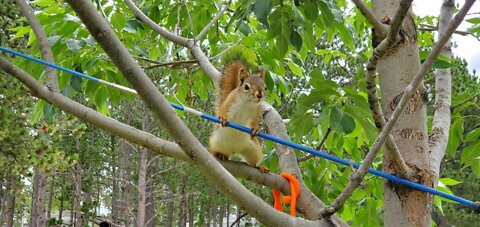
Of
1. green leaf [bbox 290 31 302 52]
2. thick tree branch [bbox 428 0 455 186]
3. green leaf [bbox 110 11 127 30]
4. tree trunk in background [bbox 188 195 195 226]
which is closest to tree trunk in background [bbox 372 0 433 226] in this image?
thick tree branch [bbox 428 0 455 186]

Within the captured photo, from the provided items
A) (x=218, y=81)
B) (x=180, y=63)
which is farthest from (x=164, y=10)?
(x=218, y=81)

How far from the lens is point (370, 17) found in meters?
1.59

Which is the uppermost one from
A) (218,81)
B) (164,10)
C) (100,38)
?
(164,10)

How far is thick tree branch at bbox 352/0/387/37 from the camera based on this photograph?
158 centimetres

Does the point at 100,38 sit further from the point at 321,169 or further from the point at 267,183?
the point at 321,169

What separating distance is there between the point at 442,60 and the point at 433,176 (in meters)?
0.39

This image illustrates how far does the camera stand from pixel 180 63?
273 cm

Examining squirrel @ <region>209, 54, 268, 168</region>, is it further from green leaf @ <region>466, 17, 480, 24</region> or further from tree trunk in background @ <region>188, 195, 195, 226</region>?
tree trunk in background @ <region>188, 195, 195, 226</region>

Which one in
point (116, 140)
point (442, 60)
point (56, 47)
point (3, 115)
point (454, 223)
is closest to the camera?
point (442, 60)

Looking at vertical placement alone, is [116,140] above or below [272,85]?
above

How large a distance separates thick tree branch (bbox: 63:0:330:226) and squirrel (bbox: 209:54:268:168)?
0.96 meters

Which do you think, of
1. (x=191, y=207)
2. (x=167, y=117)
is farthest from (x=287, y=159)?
(x=191, y=207)

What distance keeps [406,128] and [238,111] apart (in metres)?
1.03

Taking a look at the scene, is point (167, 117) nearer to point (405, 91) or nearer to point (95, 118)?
point (95, 118)
